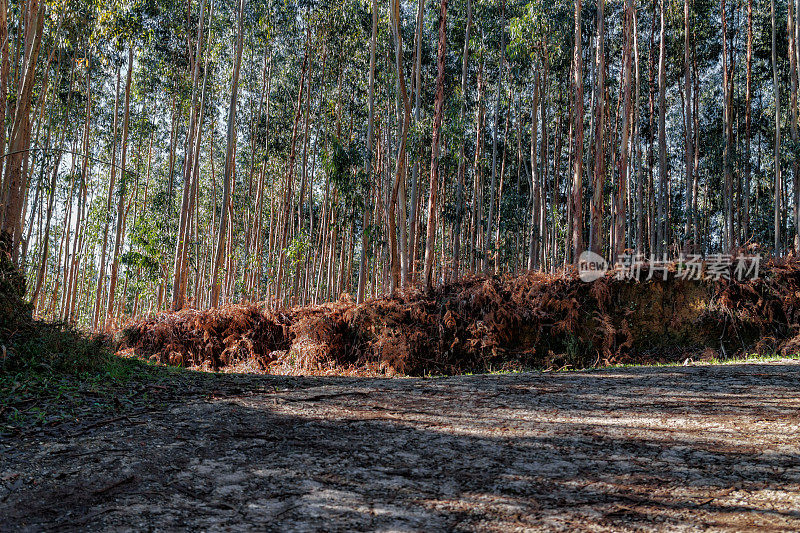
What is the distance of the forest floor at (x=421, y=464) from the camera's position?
7.76ft

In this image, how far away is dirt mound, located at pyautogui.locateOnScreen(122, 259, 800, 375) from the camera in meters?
8.28

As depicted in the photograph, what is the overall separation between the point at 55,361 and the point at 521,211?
77.5ft

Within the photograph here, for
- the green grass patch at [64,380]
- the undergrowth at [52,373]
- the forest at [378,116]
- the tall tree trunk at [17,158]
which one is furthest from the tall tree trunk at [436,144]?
the tall tree trunk at [17,158]

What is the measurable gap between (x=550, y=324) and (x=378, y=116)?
584 inches

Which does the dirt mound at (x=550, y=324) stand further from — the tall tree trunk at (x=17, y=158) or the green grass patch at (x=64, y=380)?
the tall tree trunk at (x=17, y=158)

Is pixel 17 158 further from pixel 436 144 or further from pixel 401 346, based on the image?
pixel 436 144

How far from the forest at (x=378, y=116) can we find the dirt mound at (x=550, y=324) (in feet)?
3.19

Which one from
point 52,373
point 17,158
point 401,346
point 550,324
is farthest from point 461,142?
point 52,373

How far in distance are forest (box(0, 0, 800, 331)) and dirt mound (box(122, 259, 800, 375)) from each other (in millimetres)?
972

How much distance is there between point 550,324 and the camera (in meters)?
8.47

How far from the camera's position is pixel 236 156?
25359mm

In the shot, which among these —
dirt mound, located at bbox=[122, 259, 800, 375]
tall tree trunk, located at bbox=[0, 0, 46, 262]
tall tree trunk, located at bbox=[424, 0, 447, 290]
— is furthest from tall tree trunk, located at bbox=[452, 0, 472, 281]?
tall tree trunk, located at bbox=[0, 0, 46, 262]

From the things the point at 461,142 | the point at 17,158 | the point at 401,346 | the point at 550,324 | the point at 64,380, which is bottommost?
the point at 64,380

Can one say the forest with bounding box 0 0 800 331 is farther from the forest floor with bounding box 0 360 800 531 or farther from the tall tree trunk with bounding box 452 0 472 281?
the forest floor with bounding box 0 360 800 531
